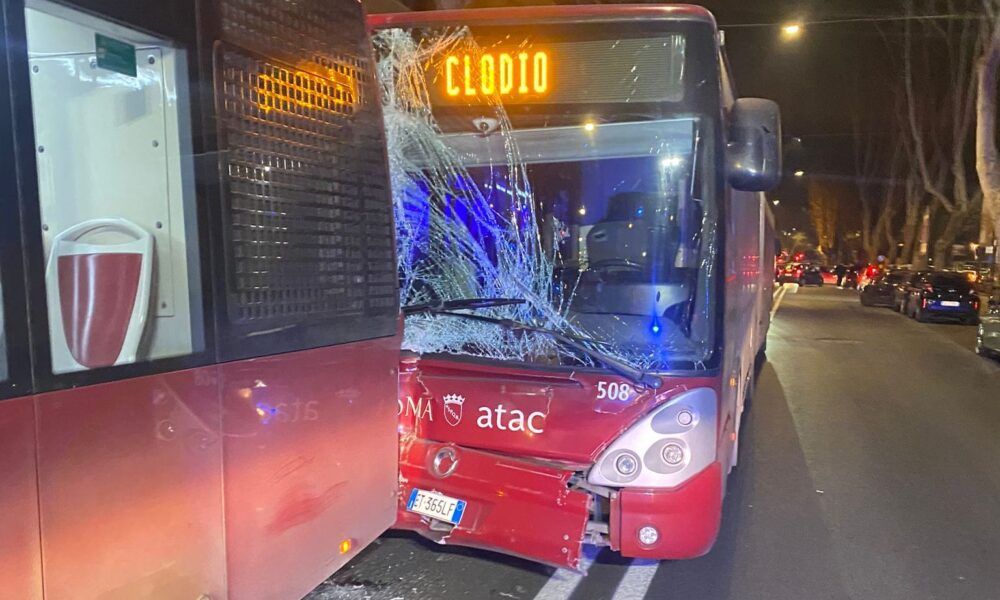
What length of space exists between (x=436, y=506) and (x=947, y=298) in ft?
70.4

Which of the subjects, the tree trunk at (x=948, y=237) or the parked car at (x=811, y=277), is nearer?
the tree trunk at (x=948, y=237)

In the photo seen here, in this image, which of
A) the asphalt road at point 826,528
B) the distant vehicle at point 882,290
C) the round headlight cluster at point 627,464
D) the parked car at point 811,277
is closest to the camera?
the round headlight cluster at point 627,464

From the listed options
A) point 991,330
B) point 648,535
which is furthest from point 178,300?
point 991,330

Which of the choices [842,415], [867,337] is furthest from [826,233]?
[842,415]

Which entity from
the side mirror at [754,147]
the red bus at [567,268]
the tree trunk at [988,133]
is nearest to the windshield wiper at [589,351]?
the red bus at [567,268]

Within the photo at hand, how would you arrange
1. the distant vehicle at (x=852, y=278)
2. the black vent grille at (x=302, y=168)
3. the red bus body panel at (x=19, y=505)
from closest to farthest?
1. the red bus body panel at (x=19, y=505)
2. the black vent grille at (x=302, y=168)
3. the distant vehicle at (x=852, y=278)

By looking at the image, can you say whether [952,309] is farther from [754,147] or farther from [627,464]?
[627,464]

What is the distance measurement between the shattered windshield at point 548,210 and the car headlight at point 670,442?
209 mm

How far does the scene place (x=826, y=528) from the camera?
5.12 m

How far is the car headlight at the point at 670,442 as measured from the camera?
356 centimetres

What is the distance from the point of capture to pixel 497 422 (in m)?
3.78

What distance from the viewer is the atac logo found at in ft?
12.6

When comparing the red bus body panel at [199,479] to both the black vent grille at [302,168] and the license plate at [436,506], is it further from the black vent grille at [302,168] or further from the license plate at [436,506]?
the license plate at [436,506]

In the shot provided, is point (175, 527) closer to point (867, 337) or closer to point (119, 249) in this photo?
point (119, 249)
